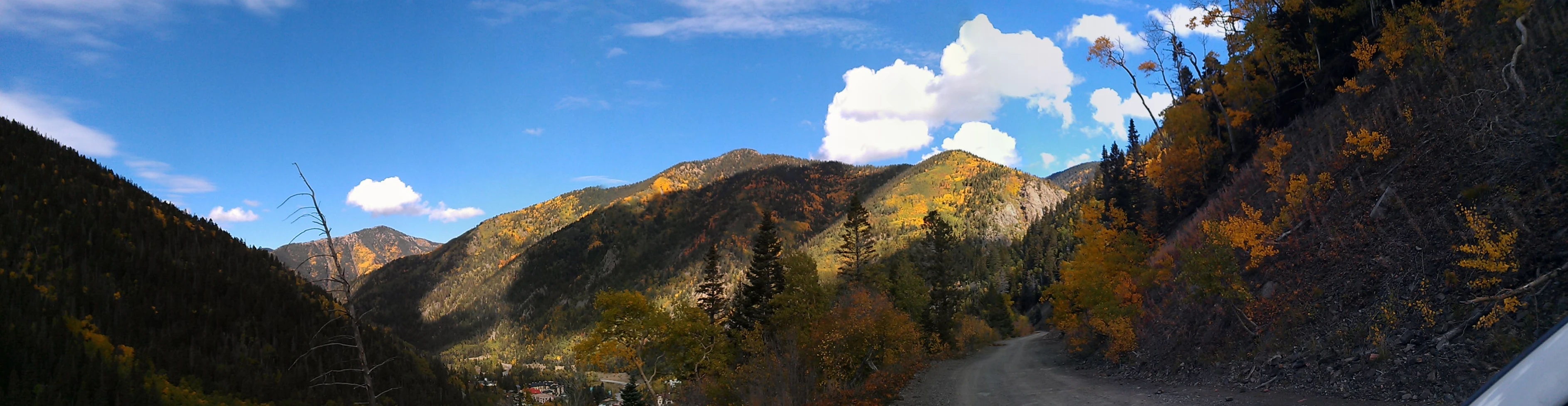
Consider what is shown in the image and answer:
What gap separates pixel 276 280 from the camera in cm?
4250

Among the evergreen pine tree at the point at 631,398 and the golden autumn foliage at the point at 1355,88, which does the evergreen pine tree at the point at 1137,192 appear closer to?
the golden autumn foliage at the point at 1355,88

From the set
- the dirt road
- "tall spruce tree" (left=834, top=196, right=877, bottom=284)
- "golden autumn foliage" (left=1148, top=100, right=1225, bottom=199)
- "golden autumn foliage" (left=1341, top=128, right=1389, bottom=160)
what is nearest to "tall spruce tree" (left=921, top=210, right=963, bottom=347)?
"tall spruce tree" (left=834, top=196, right=877, bottom=284)

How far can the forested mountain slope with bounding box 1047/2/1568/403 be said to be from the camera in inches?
478

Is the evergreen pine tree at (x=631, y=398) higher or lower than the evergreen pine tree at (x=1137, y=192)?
lower

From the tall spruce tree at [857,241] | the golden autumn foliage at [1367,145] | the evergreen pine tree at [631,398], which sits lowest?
the evergreen pine tree at [631,398]

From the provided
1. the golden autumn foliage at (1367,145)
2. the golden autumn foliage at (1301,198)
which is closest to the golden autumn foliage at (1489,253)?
the golden autumn foliage at (1367,145)

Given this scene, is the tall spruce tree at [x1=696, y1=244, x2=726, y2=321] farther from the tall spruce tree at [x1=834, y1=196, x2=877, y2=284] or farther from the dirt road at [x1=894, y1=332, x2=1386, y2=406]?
the dirt road at [x1=894, y1=332, x2=1386, y2=406]

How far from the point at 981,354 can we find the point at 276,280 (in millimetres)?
52483

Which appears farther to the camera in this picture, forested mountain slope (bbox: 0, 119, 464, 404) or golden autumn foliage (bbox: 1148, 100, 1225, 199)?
golden autumn foliage (bbox: 1148, 100, 1225, 199)

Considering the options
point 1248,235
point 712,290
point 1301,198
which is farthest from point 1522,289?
point 712,290

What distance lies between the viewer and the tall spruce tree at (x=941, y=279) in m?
50.8

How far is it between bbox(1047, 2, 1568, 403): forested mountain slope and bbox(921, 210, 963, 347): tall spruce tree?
16.6 metres

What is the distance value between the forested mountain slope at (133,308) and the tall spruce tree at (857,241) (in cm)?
3357

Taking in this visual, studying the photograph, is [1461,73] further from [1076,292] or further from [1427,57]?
[1076,292]
